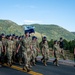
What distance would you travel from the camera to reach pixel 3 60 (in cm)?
1703

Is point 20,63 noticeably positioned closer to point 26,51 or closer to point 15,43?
point 15,43

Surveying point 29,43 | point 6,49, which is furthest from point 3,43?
point 29,43

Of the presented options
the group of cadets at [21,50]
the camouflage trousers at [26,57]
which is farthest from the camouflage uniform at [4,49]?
the camouflage trousers at [26,57]

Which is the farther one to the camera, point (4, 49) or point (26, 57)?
point (4, 49)

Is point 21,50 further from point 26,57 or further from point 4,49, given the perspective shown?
point 4,49

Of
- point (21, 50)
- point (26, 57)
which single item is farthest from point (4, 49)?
point (26, 57)

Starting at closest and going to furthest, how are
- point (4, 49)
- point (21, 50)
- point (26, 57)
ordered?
point (26, 57) < point (21, 50) < point (4, 49)

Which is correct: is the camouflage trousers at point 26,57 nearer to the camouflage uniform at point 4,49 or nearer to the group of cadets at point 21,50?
the group of cadets at point 21,50

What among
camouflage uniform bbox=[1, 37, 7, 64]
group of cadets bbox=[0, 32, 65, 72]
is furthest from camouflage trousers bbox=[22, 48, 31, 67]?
camouflage uniform bbox=[1, 37, 7, 64]

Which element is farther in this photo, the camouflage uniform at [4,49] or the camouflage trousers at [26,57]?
the camouflage uniform at [4,49]

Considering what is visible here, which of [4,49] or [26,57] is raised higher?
[4,49]

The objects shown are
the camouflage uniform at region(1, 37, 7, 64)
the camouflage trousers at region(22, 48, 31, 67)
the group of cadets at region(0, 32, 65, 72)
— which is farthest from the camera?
the camouflage uniform at region(1, 37, 7, 64)

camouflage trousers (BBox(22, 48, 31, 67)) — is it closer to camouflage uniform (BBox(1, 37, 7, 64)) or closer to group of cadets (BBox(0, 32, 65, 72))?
group of cadets (BBox(0, 32, 65, 72))

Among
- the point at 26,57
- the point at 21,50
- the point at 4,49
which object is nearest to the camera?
the point at 26,57
